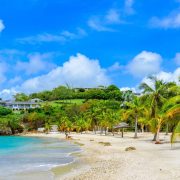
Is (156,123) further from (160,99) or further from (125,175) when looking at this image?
(125,175)

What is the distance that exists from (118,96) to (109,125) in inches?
3285

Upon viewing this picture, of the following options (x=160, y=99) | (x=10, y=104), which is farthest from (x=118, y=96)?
(x=160, y=99)

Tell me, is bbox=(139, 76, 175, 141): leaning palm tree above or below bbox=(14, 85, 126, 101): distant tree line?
below

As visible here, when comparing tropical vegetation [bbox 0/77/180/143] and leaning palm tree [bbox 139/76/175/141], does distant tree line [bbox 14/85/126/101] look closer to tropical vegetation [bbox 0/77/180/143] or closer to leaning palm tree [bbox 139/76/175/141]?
tropical vegetation [bbox 0/77/180/143]

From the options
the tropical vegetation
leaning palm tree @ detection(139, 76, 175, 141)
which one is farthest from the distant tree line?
leaning palm tree @ detection(139, 76, 175, 141)

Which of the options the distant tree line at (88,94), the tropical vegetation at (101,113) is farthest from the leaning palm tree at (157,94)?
the distant tree line at (88,94)

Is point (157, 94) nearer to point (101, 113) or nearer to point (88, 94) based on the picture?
point (101, 113)

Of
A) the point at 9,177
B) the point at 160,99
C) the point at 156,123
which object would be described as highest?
the point at 160,99

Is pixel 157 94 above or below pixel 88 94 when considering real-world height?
below

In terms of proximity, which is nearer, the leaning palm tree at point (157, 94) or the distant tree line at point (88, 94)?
the leaning palm tree at point (157, 94)

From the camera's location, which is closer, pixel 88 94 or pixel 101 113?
pixel 101 113

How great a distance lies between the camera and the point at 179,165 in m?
20.6

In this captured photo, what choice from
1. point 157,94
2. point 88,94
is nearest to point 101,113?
point 157,94

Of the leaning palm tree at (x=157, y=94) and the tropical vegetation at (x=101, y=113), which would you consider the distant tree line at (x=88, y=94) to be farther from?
the leaning palm tree at (x=157, y=94)
